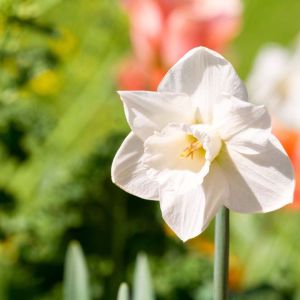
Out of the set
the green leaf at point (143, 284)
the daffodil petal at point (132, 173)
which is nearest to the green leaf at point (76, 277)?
the green leaf at point (143, 284)

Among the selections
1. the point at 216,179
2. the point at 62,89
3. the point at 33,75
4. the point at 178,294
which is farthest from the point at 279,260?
the point at 216,179

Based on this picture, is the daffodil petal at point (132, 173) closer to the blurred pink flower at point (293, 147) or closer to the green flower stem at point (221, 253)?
the green flower stem at point (221, 253)

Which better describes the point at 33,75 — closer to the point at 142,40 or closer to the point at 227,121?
the point at 142,40

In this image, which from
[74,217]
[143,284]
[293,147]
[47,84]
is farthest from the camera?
[47,84]

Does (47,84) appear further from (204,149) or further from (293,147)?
(204,149)

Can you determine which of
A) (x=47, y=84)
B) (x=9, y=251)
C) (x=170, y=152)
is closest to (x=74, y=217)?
(x=9, y=251)

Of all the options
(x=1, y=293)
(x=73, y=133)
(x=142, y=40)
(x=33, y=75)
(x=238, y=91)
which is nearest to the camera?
(x=238, y=91)
